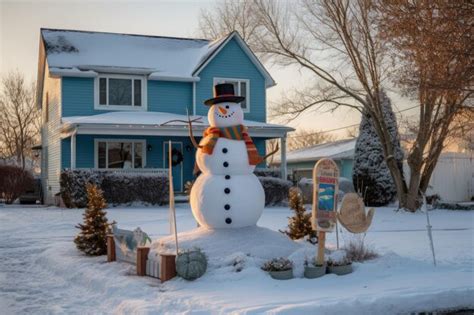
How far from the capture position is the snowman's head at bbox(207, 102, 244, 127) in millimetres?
9633

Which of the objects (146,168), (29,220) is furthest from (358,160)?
(29,220)

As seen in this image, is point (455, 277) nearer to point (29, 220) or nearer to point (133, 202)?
point (29, 220)

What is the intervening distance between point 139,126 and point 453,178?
1533 centimetres

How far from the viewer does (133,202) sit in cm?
2205

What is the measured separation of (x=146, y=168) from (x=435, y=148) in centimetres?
1125

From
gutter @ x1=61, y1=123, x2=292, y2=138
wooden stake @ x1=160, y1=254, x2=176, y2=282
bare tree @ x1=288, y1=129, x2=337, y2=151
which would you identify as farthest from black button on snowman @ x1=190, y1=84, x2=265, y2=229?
bare tree @ x1=288, y1=129, x2=337, y2=151

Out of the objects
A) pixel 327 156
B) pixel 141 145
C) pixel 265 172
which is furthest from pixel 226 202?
pixel 327 156

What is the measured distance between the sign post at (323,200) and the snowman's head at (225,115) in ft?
6.03

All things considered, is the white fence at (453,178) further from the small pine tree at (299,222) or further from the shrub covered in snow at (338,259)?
the shrub covered in snow at (338,259)

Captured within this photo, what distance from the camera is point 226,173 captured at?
30.7 feet

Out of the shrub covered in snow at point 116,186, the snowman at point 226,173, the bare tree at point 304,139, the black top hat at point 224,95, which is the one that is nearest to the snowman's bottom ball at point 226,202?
the snowman at point 226,173

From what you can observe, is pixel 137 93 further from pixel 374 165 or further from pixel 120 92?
pixel 374 165

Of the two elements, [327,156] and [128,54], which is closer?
[128,54]

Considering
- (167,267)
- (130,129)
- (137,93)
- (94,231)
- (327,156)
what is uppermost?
(137,93)
